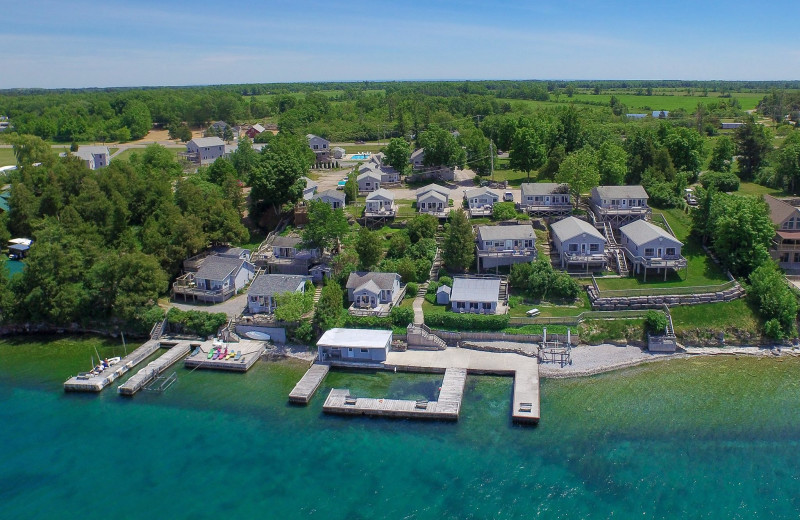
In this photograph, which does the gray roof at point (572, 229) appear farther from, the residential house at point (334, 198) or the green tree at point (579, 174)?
the residential house at point (334, 198)

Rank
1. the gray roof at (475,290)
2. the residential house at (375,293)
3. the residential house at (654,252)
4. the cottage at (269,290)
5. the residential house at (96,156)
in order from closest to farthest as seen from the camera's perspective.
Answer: the gray roof at (475,290)
the residential house at (375,293)
the cottage at (269,290)
the residential house at (654,252)
the residential house at (96,156)

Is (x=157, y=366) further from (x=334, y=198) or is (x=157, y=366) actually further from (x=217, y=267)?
(x=334, y=198)

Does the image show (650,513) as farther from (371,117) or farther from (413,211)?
(371,117)

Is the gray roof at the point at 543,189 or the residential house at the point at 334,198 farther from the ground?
the gray roof at the point at 543,189

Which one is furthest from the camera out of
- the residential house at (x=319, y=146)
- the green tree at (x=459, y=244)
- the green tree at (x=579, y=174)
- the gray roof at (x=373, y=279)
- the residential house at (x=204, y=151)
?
the residential house at (x=204, y=151)

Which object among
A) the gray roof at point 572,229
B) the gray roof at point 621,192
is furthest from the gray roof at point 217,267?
the gray roof at point 621,192

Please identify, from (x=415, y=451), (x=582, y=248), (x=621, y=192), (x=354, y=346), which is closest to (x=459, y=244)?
(x=582, y=248)
